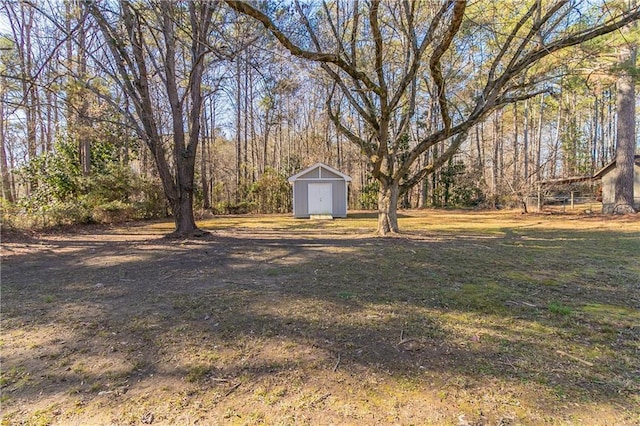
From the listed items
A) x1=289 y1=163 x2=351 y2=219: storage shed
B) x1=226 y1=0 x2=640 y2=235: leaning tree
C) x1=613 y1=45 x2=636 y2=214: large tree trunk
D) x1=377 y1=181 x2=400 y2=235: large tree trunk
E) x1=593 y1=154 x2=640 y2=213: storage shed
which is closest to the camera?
x1=226 y1=0 x2=640 y2=235: leaning tree

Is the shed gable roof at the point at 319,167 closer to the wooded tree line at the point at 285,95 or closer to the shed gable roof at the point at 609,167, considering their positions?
the wooded tree line at the point at 285,95

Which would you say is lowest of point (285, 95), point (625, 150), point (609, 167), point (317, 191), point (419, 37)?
point (317, 191)

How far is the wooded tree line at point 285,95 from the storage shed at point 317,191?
220 centimetres

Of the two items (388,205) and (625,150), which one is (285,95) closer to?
(388,205)

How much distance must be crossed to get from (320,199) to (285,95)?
648cm

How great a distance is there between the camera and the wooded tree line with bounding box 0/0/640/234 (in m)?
6.21

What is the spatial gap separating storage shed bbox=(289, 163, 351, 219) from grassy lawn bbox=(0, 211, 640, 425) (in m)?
11.8

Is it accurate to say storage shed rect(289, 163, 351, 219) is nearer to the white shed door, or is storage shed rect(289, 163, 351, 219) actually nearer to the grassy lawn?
the white shed door

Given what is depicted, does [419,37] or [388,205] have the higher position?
[419,37]

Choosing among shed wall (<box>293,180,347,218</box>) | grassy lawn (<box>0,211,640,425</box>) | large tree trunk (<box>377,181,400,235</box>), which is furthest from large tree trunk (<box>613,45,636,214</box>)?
shed wall (<box>293,180,347,218</box>)

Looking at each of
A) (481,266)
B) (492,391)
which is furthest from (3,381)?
(481,266)

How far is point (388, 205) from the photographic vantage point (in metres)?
9.16

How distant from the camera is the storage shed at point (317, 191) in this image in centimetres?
1741

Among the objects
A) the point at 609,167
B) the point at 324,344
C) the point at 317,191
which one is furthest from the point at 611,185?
the point at 324,344
